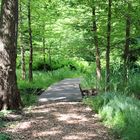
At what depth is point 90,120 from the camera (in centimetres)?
845

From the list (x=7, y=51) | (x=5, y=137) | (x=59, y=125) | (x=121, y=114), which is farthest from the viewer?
(x=7, y=51)

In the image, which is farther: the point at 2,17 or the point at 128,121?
the point at 2,17

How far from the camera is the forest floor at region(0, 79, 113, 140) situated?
7137 mm

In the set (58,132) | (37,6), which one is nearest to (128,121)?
(58,132)

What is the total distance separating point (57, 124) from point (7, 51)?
2.70m

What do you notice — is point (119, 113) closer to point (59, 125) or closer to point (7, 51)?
point (59, 125)

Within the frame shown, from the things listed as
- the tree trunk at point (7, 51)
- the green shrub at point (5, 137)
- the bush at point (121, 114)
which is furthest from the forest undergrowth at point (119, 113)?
the tree trunk at point (7, 51)

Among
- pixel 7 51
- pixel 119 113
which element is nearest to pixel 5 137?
pixel 119 113

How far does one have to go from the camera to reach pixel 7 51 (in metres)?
9.72

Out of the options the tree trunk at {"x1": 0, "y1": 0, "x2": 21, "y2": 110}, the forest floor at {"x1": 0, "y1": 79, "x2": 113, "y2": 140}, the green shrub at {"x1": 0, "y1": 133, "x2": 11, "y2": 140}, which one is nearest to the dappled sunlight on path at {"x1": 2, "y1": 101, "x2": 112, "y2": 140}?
the forest floor at {"x1": 0, "y1": 79, "x2": 113, "y2": 140}

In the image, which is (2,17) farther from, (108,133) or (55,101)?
(108,133)

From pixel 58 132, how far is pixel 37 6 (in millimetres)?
10469

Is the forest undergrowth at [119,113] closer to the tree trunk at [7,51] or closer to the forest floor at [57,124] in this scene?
the forest floor at [57,124]

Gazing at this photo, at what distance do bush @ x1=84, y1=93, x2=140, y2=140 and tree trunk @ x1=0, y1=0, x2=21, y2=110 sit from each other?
2.19m
